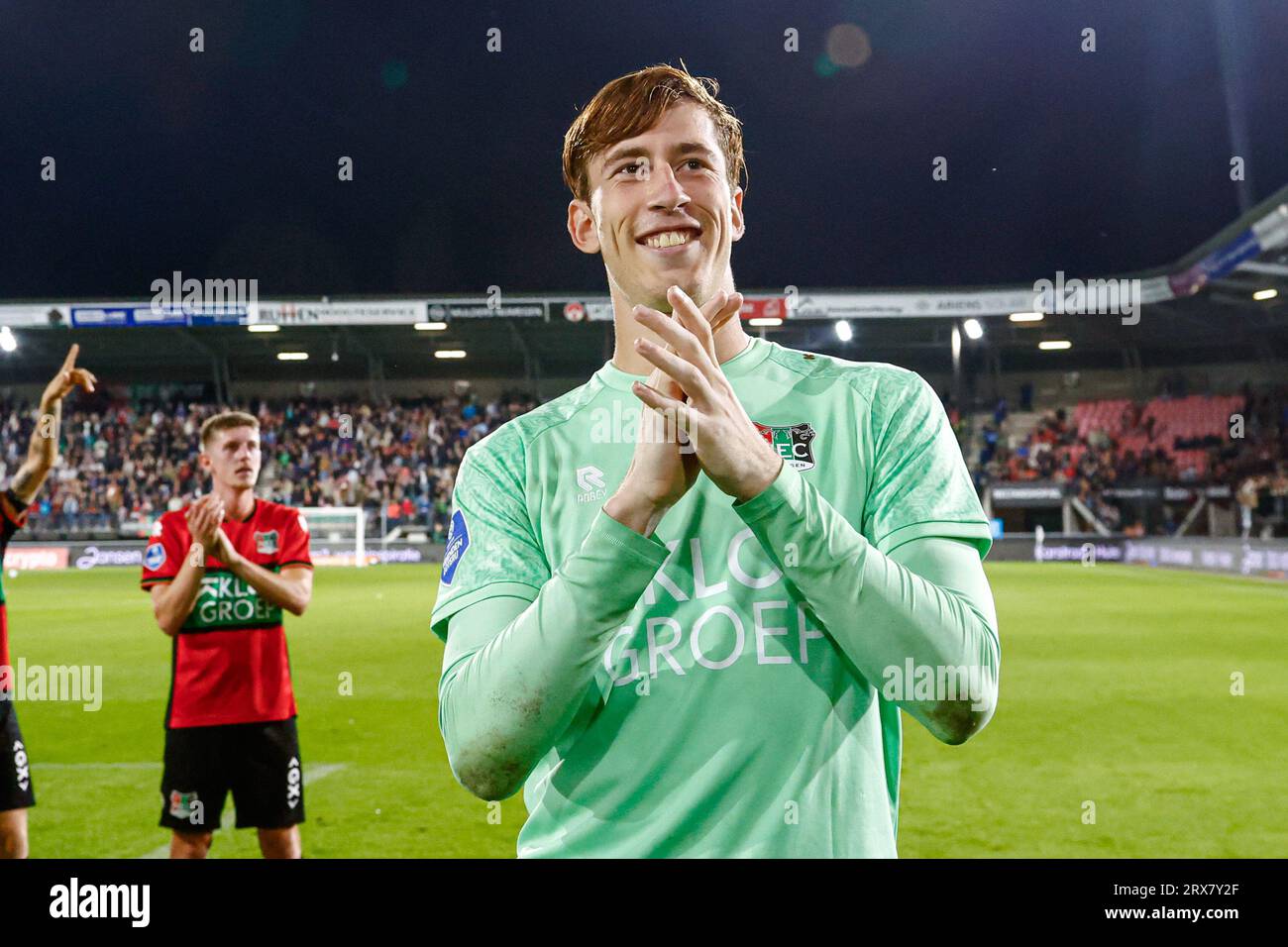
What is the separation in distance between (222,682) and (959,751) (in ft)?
17.2

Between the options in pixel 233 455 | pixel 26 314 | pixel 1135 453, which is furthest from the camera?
pixel 1135 453

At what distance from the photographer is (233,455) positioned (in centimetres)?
502

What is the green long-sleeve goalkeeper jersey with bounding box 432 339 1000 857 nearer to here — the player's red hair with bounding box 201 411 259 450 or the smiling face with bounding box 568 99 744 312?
the smiling face with bounding box 568 99 744 312

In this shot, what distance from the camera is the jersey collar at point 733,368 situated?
1.65m

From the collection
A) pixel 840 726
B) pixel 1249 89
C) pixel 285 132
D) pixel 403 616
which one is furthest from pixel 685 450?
pixel 1249 89

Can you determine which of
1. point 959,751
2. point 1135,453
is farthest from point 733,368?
point 1135,453

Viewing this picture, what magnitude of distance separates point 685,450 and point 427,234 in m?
32.7

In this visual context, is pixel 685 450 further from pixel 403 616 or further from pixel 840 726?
pixel 403 616

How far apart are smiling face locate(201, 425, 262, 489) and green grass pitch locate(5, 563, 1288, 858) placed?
6.45 feet

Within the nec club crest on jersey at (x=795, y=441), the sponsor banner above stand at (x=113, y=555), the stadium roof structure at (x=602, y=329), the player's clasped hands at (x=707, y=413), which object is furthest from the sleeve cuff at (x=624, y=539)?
the sponsor banner above stand at (x=113, y=555)

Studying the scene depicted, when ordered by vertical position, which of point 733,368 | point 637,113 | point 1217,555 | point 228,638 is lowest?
point 1217,555

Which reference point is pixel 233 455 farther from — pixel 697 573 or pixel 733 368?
pixel 697 573

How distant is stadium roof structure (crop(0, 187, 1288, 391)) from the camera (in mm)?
29094
